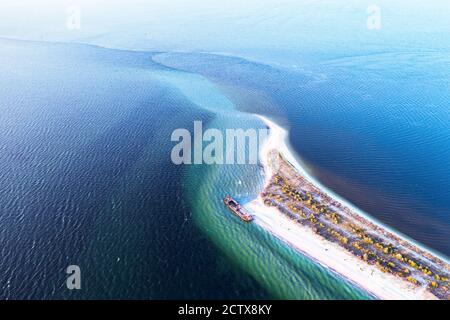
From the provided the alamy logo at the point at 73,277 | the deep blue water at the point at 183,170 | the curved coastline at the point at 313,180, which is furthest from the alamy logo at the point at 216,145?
the alamy logo at the point at 73,277

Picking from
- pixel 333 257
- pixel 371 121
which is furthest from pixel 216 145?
pixel 371 121

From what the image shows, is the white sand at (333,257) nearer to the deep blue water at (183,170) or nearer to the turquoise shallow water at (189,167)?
the turquoise shallow water at (189,167)

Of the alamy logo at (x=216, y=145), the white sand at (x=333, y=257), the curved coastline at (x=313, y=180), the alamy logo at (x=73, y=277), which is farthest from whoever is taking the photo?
the alamy logo at (x=216, y=145)

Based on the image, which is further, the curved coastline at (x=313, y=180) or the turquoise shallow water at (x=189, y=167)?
the curved coastline at (x=313, y=180)

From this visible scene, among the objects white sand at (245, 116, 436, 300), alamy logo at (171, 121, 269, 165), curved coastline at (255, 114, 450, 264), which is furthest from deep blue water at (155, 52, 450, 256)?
alamy logo at (171, 121, 269, 165)

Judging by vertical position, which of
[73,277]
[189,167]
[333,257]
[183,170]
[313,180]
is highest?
[189,167]

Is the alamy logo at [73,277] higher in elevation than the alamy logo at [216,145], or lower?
lower

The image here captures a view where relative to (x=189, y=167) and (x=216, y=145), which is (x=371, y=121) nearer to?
(x=216, y=145)
